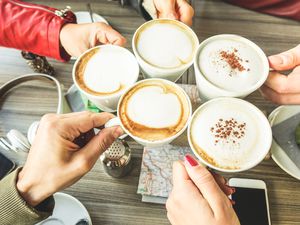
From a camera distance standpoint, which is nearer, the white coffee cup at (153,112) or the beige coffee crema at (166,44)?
the white coffee cup at (153,112)

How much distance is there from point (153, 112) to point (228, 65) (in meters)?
0.32

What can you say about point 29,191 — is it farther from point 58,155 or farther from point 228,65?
point 228,65


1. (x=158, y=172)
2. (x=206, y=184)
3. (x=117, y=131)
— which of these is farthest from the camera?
(x=158, y=172)

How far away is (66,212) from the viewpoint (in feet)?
3.85

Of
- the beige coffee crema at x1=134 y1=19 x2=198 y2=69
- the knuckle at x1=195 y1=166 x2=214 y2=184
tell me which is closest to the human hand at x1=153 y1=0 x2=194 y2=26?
the beige coffee crema at x1=134 y1=19 x2=198 y2=69

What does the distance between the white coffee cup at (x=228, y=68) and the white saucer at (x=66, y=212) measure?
0.63 metres

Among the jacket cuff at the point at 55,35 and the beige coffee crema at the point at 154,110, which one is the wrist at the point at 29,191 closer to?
the beige coffee crema at the point at 154,110

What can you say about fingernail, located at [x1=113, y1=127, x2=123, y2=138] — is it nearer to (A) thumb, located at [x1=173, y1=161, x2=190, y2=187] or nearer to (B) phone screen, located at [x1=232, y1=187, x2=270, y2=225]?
(A) thumb, located at [x1=173, y1=161, x2=190, y2=187]

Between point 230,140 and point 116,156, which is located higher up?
point 230,140

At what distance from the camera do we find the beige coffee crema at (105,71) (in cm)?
113

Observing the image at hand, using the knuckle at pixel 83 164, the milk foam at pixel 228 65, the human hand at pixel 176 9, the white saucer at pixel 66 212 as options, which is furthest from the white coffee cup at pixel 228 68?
the white saucer at pixel 66 212

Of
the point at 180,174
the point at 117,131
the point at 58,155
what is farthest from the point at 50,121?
the point at 180,174

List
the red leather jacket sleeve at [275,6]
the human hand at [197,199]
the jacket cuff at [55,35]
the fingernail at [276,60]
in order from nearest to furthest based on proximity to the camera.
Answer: the human hand at [197,199] → the fingernail at [276,60] → the jacket cuff at [55,35] → the red leather jacket sleeve at [275,6]

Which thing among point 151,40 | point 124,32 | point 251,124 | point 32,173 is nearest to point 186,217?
point 251,124
